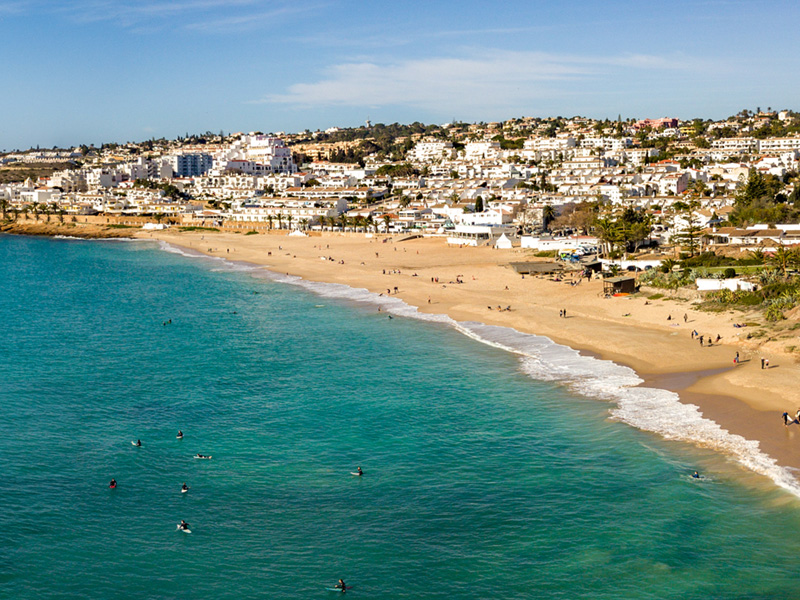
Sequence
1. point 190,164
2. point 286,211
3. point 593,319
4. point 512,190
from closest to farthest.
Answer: point 593,319
point 512,190
point 286,211
point 190,164

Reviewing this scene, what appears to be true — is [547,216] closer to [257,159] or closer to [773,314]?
[773,314]

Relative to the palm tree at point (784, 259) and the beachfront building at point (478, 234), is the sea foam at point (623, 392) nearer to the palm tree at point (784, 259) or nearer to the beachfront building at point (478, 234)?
the palm tree at point (784, 259)

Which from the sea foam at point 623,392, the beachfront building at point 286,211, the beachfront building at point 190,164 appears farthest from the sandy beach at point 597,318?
the beachfront building at point 190,164

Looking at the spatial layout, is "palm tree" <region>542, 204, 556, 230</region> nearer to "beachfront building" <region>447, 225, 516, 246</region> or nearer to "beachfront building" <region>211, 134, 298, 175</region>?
"beachfront building" <region>447, 225, 516, 246</region>

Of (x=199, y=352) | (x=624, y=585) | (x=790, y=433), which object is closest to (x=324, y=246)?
(x=199, y=352)

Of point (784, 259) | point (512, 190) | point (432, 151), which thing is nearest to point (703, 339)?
point (784, 259)

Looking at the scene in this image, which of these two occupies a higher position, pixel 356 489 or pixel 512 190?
pixel 512 190
